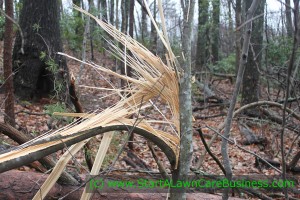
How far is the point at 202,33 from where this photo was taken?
47.6ft

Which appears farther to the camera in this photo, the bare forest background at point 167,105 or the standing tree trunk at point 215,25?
the standing tree trunk at point 215,25

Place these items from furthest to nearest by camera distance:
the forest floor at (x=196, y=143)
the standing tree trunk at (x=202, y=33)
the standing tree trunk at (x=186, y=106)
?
the standing tree trunk at (x=202, y=33)
the forest floor at (x=196, y=143)
the standing tree trunk at (x=186, y=106)

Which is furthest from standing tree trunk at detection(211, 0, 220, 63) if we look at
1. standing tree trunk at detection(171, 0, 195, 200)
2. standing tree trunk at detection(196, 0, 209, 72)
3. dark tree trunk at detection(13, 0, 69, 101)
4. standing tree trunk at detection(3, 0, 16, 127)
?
standing tree trunk at detection(171, 0, 195, 200)

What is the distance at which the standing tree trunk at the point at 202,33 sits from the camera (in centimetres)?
1329

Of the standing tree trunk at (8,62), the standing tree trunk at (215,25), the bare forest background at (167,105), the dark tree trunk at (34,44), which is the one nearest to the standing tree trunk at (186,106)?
the bare forest background at (167,105)

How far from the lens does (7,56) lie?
422 centimetres

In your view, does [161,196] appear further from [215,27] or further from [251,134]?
[215,27]

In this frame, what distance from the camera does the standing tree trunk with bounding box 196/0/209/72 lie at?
1329 cm

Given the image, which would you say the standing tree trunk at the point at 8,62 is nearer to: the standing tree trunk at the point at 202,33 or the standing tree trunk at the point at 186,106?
the standing tree trunk at the point at 186,106

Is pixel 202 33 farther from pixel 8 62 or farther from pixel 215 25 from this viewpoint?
pixel 8 62

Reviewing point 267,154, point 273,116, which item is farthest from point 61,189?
point 273,116

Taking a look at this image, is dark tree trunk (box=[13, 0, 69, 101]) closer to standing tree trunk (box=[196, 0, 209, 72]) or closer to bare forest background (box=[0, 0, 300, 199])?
bare forest background (box=[0, 0, 300, 199])

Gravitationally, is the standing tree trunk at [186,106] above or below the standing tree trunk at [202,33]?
below

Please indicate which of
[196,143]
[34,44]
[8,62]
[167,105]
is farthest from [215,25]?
[167,105]
